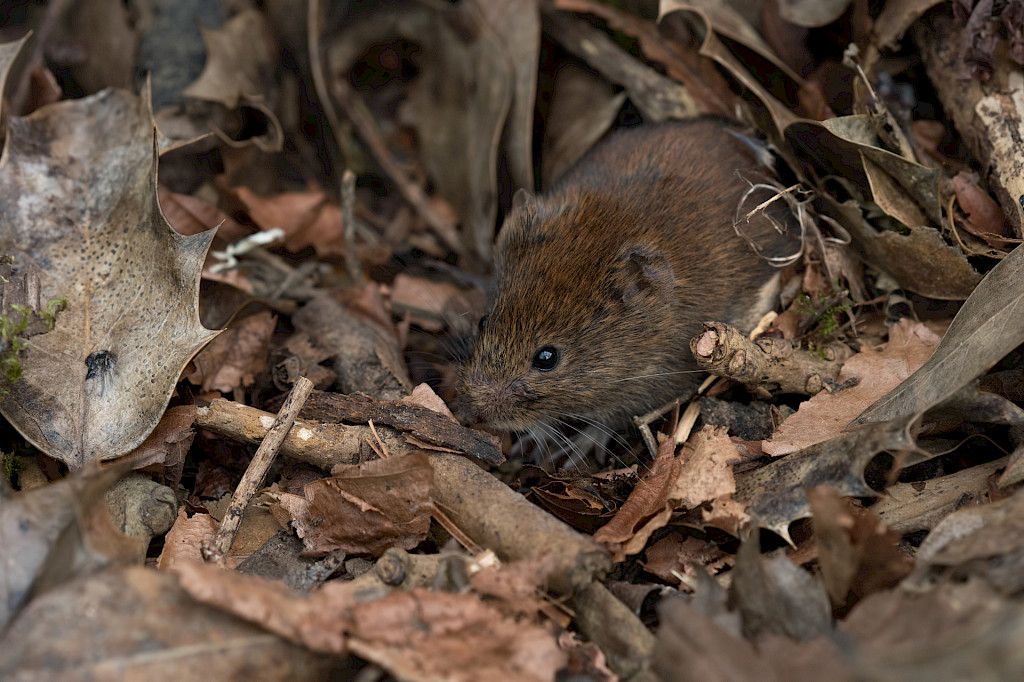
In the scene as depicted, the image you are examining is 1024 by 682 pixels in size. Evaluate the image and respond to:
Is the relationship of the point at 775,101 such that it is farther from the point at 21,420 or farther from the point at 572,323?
the point at 21,420

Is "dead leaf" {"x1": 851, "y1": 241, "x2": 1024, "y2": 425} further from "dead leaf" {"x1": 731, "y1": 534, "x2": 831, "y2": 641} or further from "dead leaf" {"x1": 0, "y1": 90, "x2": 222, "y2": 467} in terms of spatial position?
"dead leaf" {"x1": 0, "y1": 90, "x2": 222, "y2": 467}

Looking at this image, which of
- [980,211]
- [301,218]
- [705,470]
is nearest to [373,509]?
[705,470]

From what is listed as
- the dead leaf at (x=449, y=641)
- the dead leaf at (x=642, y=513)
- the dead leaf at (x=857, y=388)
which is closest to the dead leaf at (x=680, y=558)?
the dead leaf at (x=642, y=513)

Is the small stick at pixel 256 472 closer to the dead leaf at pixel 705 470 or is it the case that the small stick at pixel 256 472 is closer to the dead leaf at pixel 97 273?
the dead leaf at pixel 97 273

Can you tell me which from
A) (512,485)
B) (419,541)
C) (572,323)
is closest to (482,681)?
(419,541)

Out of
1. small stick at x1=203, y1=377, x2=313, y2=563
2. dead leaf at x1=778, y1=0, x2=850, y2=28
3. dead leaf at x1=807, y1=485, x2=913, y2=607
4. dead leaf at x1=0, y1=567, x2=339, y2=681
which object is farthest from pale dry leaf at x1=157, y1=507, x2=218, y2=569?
dead leaf at x1=778, y1=0, x2=850, y2=28

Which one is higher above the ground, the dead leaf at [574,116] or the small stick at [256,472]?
the dead leaf at [574,116]
